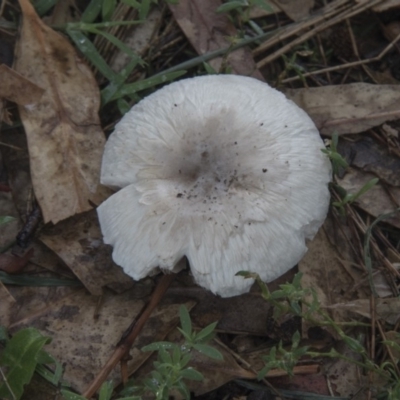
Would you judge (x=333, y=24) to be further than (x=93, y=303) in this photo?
Yes

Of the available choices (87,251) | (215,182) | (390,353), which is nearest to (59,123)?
(87,251)

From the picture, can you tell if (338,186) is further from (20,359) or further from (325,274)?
(20,359)

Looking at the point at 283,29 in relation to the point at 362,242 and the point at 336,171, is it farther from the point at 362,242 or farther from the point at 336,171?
the point at 362,242

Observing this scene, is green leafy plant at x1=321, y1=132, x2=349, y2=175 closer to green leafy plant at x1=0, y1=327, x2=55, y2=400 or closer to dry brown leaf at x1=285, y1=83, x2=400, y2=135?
dry brown leaf at x1=285, y1=83, x2=400, y2=135

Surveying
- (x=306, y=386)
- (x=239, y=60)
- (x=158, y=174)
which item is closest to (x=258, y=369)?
(x=306, y=386)

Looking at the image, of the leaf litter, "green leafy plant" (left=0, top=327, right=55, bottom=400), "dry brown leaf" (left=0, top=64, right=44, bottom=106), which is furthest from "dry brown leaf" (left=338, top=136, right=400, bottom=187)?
"green leafy plant" (left=0, top=327, right=55, bottom=400)

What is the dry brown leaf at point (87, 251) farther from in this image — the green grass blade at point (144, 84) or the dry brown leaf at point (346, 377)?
the dry brown leaf at point (346, 377)
